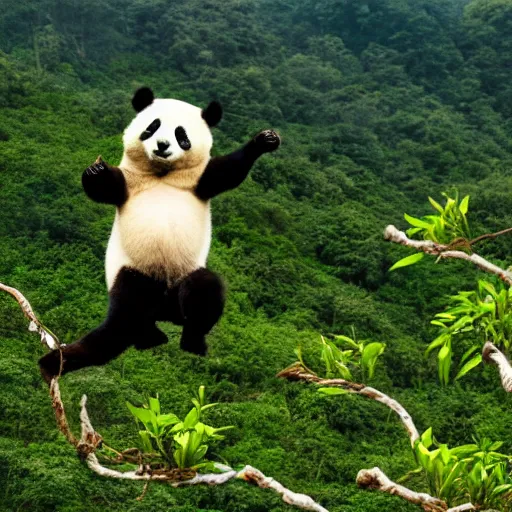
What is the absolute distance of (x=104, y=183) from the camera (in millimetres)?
2156

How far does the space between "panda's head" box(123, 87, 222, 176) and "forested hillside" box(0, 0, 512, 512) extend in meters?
9.32

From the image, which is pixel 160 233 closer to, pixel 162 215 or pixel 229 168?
pixel 162 215

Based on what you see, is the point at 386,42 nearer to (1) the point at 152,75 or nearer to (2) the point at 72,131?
(1) the point at 152,75

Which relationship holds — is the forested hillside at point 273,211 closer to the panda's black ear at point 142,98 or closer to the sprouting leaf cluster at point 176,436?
the sprouting leaf cluster at point 176,436

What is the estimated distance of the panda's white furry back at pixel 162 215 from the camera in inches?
86.9

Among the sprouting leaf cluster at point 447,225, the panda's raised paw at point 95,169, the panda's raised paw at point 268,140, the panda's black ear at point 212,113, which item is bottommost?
the sprouting leaf cluster at point 447,225

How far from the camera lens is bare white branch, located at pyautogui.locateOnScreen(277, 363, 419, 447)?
9.78 feet

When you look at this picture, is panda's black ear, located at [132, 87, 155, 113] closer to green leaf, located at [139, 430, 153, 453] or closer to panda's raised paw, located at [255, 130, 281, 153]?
panda's raised paw, located at [255, 130, 281, 153]

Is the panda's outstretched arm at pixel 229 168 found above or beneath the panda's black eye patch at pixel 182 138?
beneath

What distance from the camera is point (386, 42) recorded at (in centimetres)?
4022

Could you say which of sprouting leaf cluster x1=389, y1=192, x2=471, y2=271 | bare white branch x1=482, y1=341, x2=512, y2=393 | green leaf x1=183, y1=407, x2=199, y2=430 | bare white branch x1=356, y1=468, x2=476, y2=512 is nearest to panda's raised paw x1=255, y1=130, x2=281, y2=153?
green leaf x1=183, y1=407, x2=199, y2=430

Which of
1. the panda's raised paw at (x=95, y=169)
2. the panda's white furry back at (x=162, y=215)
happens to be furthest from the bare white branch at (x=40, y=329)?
the panda's raised paw at (x=95, y=169)

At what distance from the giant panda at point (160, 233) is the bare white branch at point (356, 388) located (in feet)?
2.30

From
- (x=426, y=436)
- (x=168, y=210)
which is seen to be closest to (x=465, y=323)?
(x=426, y=436)
